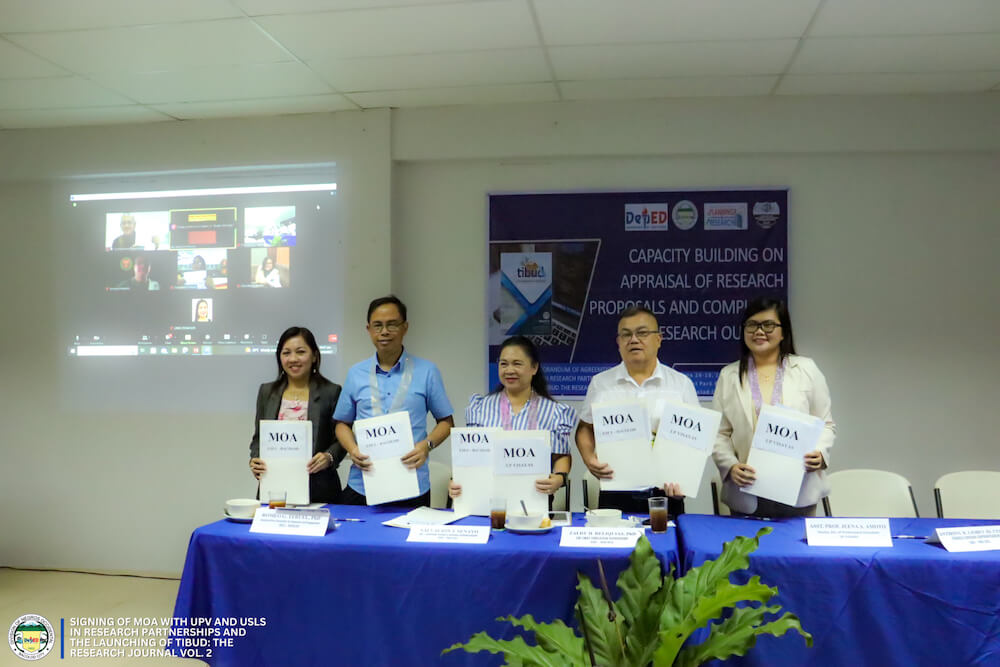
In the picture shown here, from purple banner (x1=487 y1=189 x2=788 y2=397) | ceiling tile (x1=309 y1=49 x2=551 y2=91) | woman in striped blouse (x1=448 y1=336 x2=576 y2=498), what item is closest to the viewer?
woman in striped blouse (x1=448 y1=336 x2=576 y2=498)

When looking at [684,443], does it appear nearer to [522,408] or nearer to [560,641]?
[522,408]

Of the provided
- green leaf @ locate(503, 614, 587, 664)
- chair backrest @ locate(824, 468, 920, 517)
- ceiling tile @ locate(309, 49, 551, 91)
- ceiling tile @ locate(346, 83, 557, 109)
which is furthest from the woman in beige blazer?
ceiling tile @ locate(346, 83, 557, 109)

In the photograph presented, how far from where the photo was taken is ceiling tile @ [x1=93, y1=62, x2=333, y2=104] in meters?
3.74

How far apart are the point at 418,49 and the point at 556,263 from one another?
143 centimetres

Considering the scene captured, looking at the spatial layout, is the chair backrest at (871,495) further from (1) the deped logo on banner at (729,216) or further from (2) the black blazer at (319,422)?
(2) the black blazer at (319,422)

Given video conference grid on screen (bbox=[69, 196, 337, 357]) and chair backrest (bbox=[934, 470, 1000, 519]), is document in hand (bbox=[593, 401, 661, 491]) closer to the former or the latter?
chair backrest (bbox=[934, 470, 1000, 519])

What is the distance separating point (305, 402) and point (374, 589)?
108 centimetres

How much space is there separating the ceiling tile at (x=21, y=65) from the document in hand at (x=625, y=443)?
3.15m

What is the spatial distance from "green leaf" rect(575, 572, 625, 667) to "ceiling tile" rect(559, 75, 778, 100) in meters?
2.81

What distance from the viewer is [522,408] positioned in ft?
9.37

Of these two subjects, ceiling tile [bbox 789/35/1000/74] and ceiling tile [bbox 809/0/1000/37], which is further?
ceiling tile [bbox 789/35/1000/74]

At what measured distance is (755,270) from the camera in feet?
13.7

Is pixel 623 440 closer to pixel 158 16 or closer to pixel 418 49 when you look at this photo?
pixel 418 49

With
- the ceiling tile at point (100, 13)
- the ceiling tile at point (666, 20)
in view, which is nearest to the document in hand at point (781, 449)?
the ceiling tile at point (666, 20)
